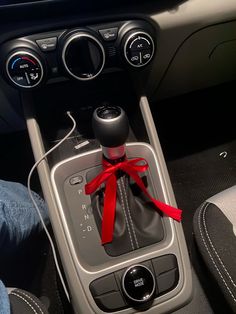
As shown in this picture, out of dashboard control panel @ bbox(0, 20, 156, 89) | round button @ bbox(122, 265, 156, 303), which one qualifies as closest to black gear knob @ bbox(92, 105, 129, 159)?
dashboard control panel @ bbox(0, 20, 156, 89)

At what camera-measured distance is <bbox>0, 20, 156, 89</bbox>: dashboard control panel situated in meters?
0.64

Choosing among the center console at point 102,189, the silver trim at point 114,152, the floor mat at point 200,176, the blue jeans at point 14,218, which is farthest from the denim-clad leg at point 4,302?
the floor mat at point 200,176

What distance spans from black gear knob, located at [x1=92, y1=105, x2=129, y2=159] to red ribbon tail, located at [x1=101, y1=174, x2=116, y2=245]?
0.10 metres

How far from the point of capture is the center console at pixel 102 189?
25.4 inches

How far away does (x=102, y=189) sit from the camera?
712 mm

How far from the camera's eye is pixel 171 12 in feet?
2.34

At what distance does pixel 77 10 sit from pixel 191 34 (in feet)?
0.89

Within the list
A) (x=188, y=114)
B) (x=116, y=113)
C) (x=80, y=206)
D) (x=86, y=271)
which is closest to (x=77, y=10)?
(x=116, y=113)

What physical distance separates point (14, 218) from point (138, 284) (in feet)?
0.91

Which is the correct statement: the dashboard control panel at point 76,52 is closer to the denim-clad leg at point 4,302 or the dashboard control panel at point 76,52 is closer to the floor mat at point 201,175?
the denim-clad leg at point 4,302

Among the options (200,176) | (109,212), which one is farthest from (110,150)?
(200,176)

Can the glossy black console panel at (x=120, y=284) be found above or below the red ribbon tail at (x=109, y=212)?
below

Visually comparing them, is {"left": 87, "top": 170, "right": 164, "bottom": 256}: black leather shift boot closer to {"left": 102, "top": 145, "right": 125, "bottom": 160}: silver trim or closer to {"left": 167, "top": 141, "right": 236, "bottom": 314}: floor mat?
{"left": 102, "top": 145, "right": 125, "bottom": 160}: silver trim

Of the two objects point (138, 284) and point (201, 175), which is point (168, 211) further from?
point (201, 175)
